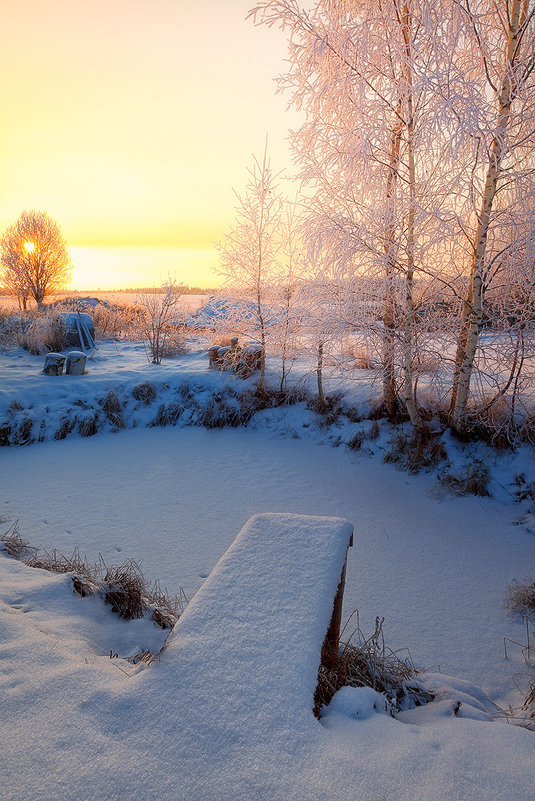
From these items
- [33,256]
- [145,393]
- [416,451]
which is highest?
[33,256]

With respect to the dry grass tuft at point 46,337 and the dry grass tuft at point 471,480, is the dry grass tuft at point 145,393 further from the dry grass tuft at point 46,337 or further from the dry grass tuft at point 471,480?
the dry grass tuft at point 471,480

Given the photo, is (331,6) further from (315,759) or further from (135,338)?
(135,338)

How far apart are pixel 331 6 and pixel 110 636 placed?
885 centimetres

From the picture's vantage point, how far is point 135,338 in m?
17.2

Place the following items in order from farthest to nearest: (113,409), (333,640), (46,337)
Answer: (46,337) → (113,409) → (333,640)

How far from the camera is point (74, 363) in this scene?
10953mm

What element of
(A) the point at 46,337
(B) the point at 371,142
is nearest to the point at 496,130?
(B) the point at 371,142

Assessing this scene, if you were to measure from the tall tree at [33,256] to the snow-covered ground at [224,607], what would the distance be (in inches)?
680

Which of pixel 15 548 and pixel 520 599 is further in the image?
pixel 15 548

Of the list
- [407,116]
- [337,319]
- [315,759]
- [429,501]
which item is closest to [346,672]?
[315,759]

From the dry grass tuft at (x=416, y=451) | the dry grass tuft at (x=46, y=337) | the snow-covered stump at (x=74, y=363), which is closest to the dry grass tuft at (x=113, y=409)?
the snow-covered stump at (x=74, y=363)

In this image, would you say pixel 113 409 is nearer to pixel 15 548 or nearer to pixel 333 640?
pixel 15 548

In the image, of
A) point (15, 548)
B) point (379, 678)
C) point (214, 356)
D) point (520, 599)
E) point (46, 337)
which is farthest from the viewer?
point (46, 337)

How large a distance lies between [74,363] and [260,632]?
1071 centimetres
